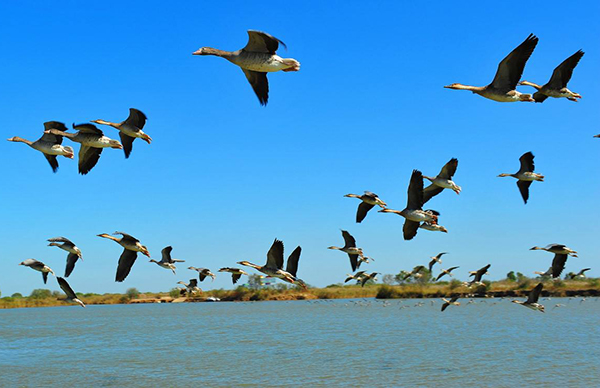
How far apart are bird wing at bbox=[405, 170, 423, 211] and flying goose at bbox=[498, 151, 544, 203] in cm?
282

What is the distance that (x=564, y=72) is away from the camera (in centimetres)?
1266

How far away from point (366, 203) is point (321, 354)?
46.3 ft

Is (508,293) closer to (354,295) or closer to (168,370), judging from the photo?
(354,295)

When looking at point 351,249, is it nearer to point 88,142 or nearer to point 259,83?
point 259,83

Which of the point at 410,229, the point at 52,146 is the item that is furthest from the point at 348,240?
the point at 52,146

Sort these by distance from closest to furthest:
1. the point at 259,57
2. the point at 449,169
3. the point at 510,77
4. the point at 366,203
→ 1. the point at 259,57
2. the point at 510,77
3. the point at 449,169
4. the point at 366,203

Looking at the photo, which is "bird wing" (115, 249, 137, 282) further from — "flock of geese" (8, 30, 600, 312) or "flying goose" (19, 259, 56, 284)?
"flying goose" (19, 259, 56, 284)

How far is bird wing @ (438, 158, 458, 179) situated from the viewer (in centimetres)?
1488

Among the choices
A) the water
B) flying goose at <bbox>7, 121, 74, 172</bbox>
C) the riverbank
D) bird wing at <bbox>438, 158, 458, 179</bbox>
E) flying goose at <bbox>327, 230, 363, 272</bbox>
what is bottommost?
the water

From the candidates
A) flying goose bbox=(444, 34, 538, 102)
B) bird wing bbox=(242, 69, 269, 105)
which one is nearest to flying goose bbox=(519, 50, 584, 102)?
flying goose bbox=(444, 34, 538, 102)

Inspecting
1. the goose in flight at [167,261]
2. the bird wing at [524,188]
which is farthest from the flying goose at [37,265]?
the bird wing at [524,188]

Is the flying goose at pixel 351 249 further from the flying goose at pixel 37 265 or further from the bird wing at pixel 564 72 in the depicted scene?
the flying goose at pixel 37 265

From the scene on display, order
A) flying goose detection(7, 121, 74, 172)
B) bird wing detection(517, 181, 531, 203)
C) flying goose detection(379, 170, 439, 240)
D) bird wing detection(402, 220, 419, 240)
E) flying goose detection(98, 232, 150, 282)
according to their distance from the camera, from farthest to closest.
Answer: bird wing detection(517, 181, 531, 203), bird wing detection(402, 220, 419, 240), flying goose detection(379, 170, 439, 240), flying goose detection(7, 121, 74, 172), flying goose detection(98, 232, 150, 282)

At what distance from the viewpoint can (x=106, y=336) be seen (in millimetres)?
40469
